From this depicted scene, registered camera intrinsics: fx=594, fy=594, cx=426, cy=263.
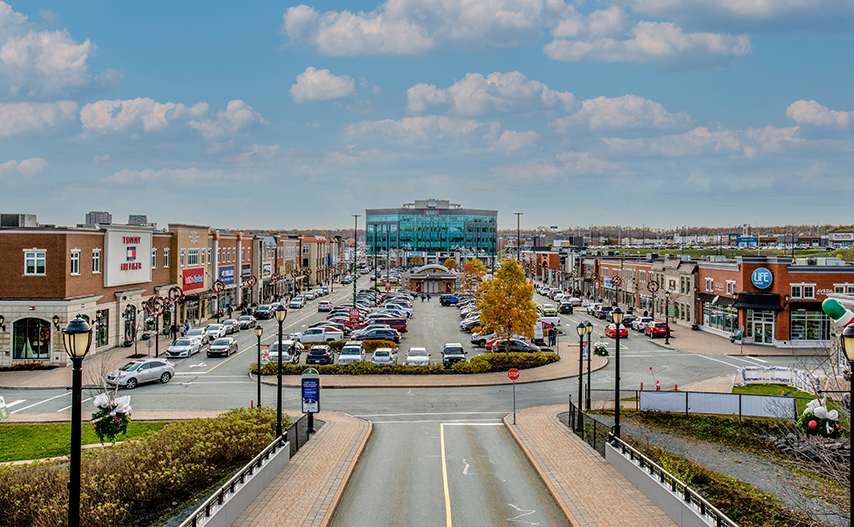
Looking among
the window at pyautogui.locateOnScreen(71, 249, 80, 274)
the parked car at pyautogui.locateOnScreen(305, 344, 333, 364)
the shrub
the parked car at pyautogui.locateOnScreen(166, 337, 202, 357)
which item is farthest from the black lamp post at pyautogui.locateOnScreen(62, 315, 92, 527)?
the window at pyautogui.locateOnScreen(71, 249, 80, 274)

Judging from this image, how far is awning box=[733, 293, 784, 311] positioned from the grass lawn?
1707 inches

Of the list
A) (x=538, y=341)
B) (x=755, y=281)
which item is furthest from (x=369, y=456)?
(x=755, y=281)

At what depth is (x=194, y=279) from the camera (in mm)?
58562

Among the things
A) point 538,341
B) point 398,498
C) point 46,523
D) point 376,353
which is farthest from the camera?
point 538,341

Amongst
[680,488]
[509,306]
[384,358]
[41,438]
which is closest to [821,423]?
[680,488]

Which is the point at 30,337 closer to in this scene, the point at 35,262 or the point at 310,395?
the point at 35,262

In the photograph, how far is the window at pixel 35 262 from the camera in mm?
38281

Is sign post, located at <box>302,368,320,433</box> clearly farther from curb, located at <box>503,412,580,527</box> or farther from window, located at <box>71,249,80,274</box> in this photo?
window, located at <box>71,249,80,274</box>

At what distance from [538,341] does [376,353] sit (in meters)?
16.1

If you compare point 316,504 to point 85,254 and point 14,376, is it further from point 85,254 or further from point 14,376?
point 85,254

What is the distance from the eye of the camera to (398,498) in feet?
51.4

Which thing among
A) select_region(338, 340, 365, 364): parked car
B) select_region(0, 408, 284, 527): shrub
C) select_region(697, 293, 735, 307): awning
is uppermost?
select_region(697, 293, 735, 307): awning

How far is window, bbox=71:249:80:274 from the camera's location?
39406 mm

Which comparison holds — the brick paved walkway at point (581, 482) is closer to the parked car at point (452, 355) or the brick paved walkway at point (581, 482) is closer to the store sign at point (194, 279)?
the parked car at point (452, 355)
